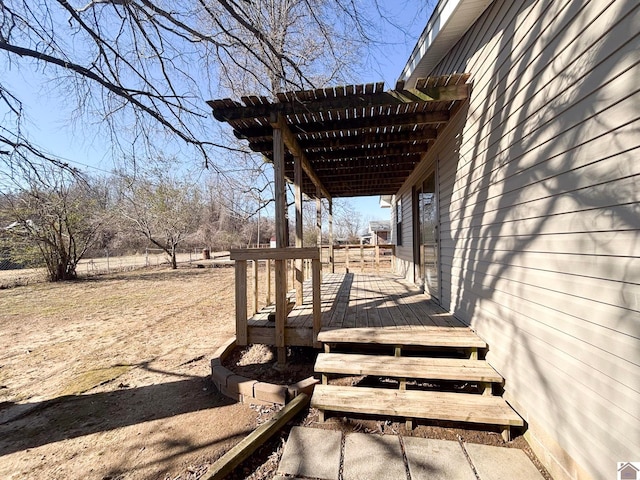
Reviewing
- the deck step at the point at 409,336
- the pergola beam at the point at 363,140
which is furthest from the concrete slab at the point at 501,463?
the pergola beam at the point at 363,140

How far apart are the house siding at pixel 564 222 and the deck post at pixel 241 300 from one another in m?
2.43

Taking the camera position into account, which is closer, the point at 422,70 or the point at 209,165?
the point at 209,165

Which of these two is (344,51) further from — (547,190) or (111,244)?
(111,244)

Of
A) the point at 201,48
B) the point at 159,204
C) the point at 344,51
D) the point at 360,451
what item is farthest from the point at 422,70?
the point at 159,204

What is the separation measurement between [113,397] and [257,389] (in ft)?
5.21

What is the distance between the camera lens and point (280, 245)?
330cm

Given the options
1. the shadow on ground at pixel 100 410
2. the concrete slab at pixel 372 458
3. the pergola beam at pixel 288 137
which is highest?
the pergola beam at pixel 288 137

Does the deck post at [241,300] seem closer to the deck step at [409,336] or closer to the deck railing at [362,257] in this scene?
the deck step at [409,336]

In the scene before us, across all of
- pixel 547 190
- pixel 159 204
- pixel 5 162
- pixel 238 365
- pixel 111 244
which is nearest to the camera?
pixel 547 190

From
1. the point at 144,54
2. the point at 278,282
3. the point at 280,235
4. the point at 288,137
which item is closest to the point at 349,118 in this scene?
the point at 288,137

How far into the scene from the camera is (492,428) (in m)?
2.09

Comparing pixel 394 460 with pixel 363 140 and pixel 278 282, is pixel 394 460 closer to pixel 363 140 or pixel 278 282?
pixel 278 282

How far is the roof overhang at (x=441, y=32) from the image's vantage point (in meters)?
2.81

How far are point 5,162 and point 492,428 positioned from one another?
5.28 metres
